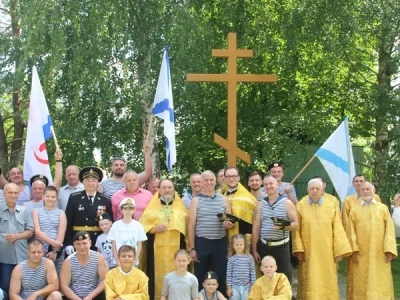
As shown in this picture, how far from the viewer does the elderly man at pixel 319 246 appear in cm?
787

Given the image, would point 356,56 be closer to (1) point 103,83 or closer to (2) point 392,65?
(2) point 392,65

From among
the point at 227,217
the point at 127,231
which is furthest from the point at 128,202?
the point at 227,217

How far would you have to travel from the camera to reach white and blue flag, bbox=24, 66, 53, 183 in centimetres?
849

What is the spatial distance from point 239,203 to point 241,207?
51 millimetres

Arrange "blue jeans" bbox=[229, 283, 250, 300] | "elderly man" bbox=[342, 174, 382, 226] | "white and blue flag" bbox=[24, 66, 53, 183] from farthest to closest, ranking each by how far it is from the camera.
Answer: "white and blue flag" bbox=[24, 66, 53, 183] < "elderly man" bbox=[342, 174, 382, 226] < "blue jeans" bbox=[229, 283, 250, 300]

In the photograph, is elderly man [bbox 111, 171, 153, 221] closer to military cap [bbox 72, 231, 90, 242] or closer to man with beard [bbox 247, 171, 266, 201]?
military cap [bbox 72, 231, 90, 242]

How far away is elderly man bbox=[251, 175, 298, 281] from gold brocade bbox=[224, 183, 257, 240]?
0.45ft

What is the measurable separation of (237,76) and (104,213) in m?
3.05

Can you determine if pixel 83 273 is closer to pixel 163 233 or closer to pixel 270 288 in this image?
pixel 163 233

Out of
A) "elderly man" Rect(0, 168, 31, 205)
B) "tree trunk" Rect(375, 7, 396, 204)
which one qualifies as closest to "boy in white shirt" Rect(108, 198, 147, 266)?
"elderly man" Rect(0, 168, 31, 205)

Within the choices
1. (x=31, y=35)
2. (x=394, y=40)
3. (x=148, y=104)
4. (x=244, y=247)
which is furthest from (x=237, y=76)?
(x=394, y=40)

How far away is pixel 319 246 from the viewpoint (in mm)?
7887

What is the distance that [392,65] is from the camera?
13.1 meters

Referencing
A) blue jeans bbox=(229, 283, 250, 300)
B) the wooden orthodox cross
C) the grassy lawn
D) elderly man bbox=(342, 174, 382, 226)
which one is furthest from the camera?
the grassy lawn
